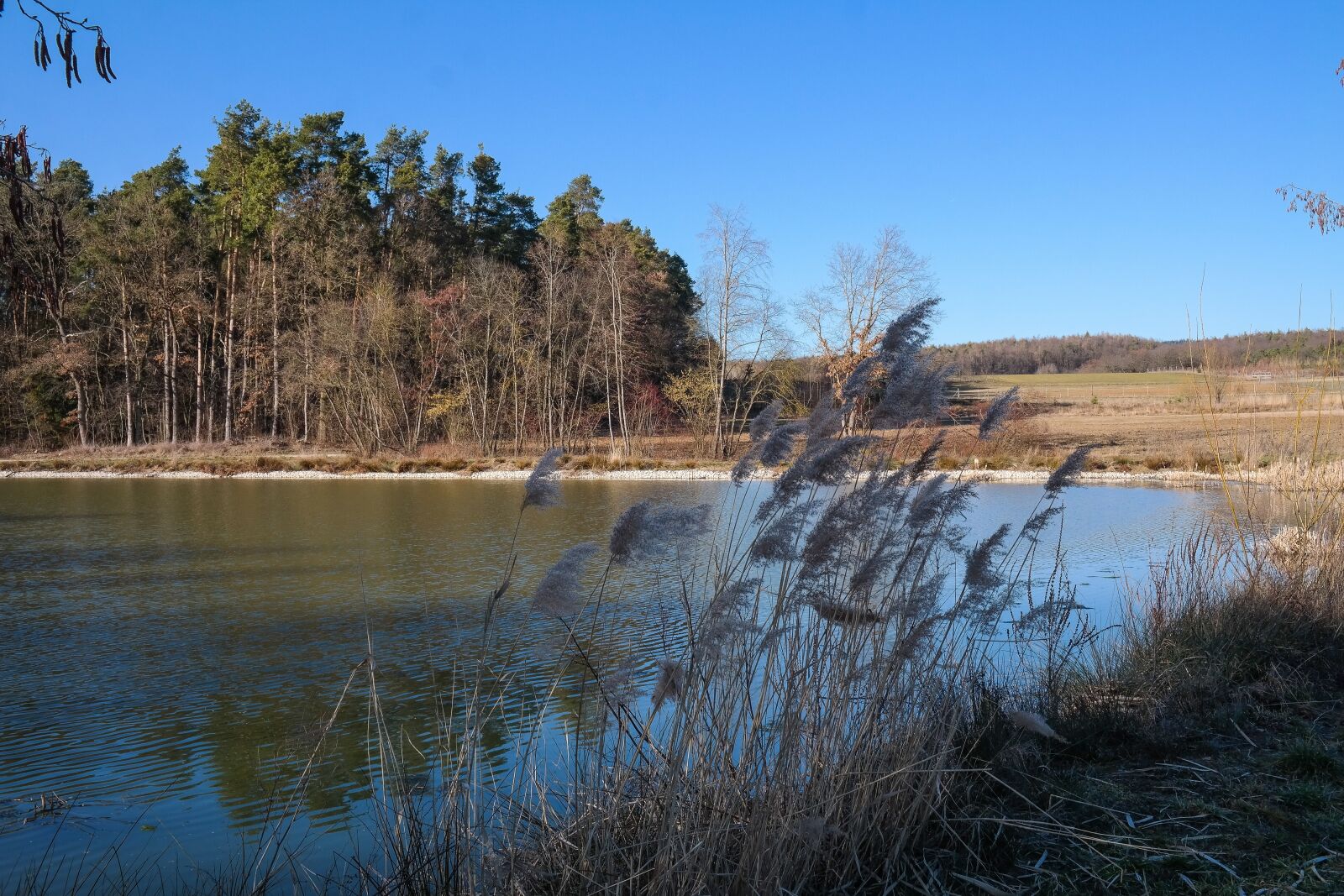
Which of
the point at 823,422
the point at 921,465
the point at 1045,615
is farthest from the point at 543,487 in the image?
the point at 1045,615

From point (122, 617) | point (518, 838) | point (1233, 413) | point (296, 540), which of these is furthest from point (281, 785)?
point (296, 540)

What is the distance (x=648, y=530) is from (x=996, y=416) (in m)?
1.40

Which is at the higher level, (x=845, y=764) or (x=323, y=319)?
(x=323, y=319)

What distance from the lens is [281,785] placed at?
4543mm

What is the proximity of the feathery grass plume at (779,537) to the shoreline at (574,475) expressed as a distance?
60.0 feet

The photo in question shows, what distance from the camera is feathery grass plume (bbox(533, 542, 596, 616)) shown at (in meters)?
2.53

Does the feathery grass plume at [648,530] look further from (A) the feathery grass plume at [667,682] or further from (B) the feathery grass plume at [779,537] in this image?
(A) the feathery grass plume at [667,682]

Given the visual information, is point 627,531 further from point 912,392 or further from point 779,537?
point 912,392

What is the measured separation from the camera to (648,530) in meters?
2.60

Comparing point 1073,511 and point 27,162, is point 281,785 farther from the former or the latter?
point 1073,511

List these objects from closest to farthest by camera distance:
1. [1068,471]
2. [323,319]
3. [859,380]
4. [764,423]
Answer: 1. [859,380]
2. [764,423]
3. [1068,471]
4. [323,319]

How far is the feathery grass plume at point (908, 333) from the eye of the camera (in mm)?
3162

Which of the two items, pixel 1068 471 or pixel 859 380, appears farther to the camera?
pixel 1068 471

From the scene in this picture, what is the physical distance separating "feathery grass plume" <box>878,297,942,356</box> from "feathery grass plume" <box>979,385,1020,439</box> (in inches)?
14.7
